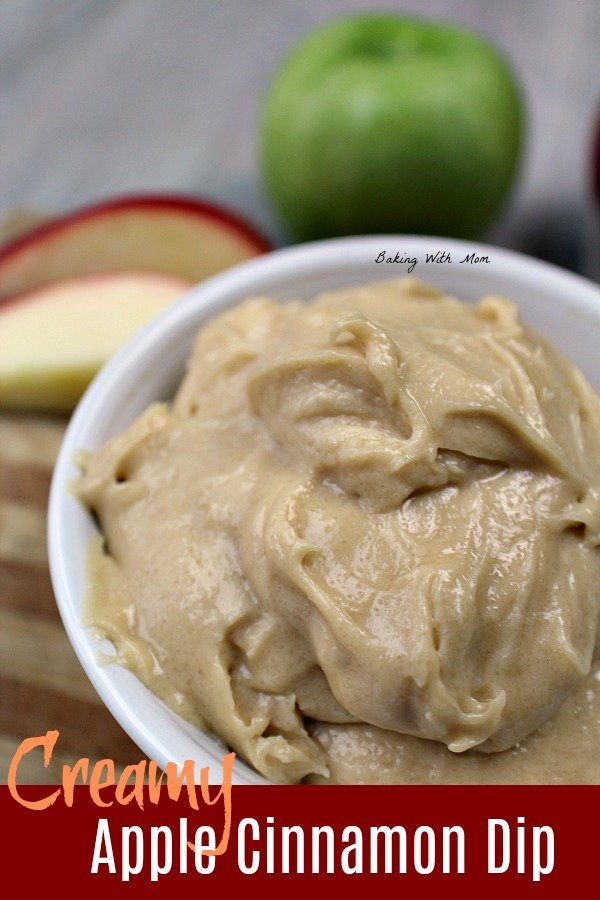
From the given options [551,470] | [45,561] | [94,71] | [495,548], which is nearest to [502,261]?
[551,470]

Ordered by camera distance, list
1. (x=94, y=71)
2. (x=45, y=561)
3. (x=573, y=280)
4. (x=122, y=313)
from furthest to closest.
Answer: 1. (x=94, y=71)
2. (x=122, y=313)
3. (x=45, y=561)
4. (x=573, y=280)

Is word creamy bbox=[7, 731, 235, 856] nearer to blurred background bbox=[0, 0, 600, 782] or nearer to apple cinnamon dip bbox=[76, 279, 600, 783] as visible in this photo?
apple cinnamon dip bbox=[76, 279, 600, 783]

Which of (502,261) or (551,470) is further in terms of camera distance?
(502,261)

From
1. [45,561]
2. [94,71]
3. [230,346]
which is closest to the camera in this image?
[230,346]

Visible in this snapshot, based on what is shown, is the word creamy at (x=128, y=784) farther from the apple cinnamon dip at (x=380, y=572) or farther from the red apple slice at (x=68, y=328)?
the red apple slice at (x=68, y=328)

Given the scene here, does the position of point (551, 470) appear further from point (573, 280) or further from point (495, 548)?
point (573, 280)

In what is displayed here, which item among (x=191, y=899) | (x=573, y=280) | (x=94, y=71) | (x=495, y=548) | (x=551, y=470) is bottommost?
(x=191, y=899)

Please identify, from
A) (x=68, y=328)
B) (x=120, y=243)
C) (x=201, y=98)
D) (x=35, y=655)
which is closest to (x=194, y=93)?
(x=201, y=98)

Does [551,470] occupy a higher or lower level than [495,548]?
higher
